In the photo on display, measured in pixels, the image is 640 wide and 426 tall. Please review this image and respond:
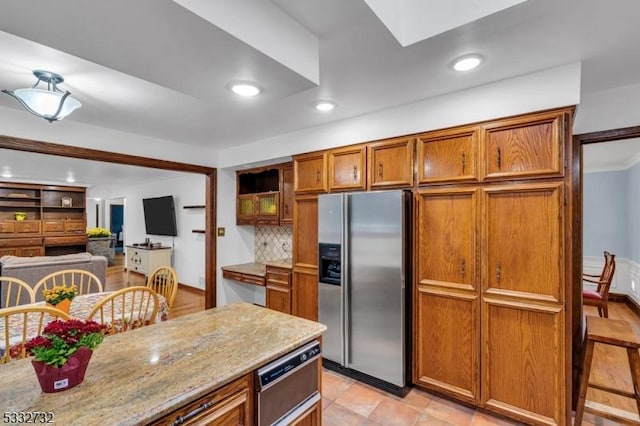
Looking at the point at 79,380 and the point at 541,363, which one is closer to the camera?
the point at 79,380

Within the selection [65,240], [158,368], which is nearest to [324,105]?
[158,368]

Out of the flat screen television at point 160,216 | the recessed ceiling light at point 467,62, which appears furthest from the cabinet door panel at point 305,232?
the flat screen television at point 160,216

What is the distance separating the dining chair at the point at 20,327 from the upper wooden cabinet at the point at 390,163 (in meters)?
2.39

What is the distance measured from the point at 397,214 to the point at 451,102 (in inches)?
37.4

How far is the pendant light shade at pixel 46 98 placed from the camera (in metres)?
1.94

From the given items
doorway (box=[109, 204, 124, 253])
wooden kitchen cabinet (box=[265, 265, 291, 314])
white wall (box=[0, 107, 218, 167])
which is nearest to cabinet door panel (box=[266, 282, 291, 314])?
wooden kitchen cabinet (box=[265, 265, 291, 314])

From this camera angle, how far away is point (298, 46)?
1.49m

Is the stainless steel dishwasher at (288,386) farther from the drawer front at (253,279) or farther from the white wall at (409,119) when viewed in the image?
the drawer front at (253,279)

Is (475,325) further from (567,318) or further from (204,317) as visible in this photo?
(204,317)

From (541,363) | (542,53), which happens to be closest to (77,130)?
(542,53)

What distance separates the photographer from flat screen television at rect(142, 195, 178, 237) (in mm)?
6402

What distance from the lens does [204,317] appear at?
69.9 inches

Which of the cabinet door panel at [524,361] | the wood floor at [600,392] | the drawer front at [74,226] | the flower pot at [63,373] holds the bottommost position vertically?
the wood floor at [600,392]

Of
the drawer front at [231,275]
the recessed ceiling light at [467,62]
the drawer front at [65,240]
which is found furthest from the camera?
the drawer front at [65,240]
